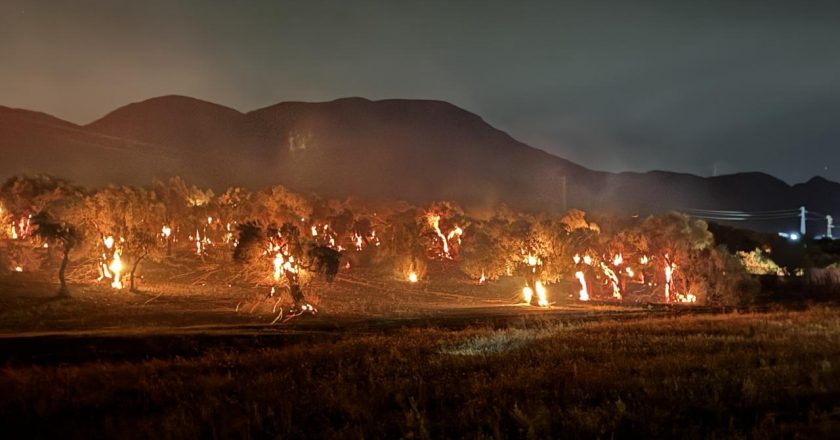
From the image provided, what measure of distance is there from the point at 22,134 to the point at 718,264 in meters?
179

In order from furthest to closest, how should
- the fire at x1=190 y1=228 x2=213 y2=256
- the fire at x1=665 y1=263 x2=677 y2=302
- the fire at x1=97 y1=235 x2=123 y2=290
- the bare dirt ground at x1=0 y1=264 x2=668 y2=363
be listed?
the fire at x1=190 y1=228 x2=213 y2=256 < the fire at x1=665 y1=263 x2=677 y2=302 < the fire at x1=97 y1=235 x2=123 y2=290 < the bare dirt ground at x1=0 y1=264 x2=668 y2=363

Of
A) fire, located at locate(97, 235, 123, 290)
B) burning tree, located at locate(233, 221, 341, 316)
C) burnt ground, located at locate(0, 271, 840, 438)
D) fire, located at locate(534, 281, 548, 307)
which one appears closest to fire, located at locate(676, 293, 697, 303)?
fire, located at locate(534, 281, 548, 307)

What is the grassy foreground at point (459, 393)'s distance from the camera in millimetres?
9766

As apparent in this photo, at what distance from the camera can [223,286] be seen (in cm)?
5338

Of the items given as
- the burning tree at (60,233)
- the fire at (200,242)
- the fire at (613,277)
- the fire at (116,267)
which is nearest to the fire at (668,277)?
the fire at (613,277)

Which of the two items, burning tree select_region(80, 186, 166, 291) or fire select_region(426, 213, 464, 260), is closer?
burning tree select_region(80, 186, 166, 291)

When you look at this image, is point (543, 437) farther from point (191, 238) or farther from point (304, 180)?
point (304, 180)

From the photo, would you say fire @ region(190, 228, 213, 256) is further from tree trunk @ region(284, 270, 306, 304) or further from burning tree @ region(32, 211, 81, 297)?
tree trunk @ region(284, 270, 306, 304)

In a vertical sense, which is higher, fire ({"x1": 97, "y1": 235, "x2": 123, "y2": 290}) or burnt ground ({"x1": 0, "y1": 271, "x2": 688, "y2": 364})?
fire ({"x1": 97, "y1": 235, "x2": 123, "y2": 290})

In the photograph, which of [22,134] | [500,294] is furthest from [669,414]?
[22,134]

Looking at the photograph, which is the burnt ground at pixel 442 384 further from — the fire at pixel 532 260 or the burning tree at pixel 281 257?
the fire at pixel 532 260

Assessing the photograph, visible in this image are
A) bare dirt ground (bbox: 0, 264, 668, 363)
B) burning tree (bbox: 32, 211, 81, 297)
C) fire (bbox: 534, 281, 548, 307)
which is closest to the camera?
bare dirt ground (bbox: 0, 264, 668, 363)

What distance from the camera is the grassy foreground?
9.77 metres

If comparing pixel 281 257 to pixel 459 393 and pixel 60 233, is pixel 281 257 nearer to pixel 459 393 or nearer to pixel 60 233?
pixel 60 233
